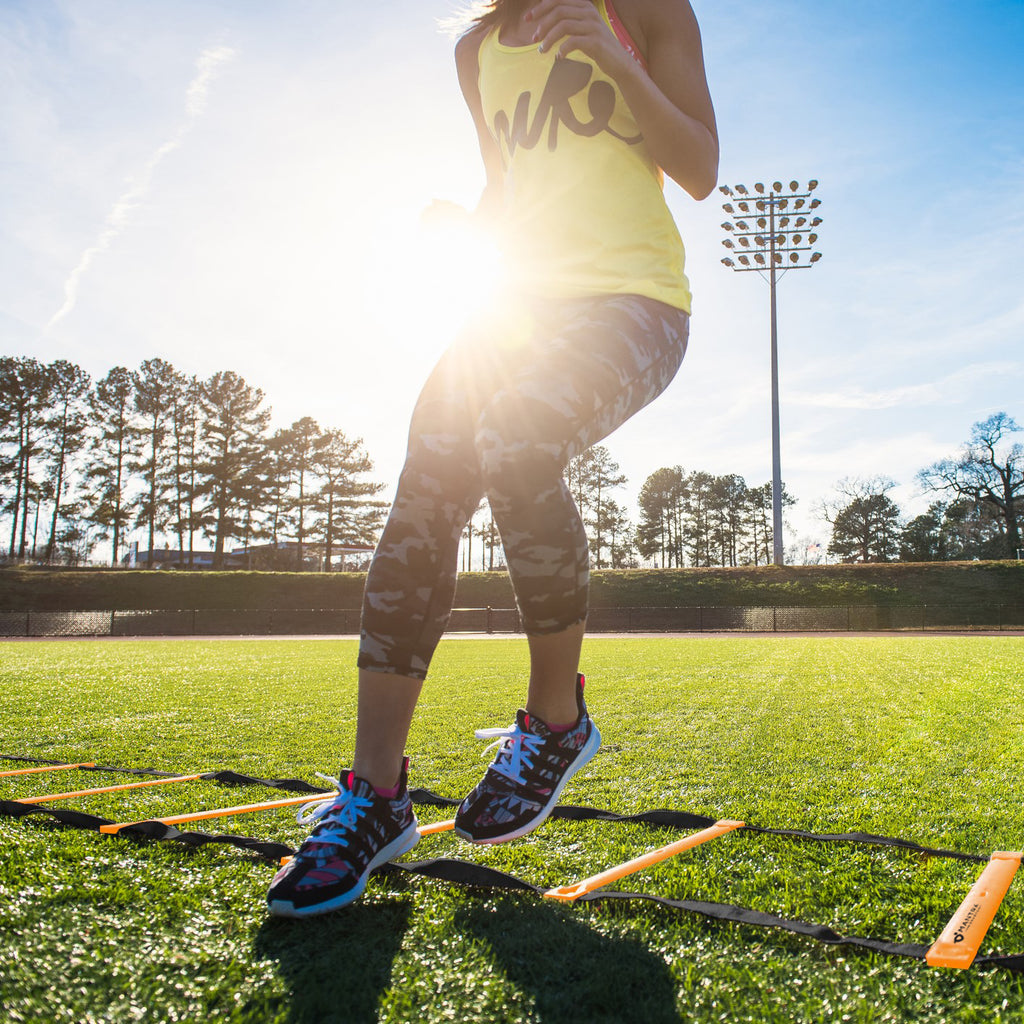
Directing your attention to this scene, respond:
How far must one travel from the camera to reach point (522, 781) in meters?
1.41

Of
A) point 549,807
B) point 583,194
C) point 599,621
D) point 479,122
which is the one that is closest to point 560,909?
point 549,807

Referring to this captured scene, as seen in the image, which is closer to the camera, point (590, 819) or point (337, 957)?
point (337, 957)

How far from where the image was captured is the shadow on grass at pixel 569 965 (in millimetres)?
923

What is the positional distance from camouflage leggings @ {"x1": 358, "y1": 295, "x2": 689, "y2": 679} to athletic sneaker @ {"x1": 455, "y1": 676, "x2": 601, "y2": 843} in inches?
8.5

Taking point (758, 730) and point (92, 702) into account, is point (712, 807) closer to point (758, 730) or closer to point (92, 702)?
point (758, 730)

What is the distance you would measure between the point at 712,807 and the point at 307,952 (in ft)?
4.52

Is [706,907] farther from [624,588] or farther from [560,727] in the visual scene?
[624,588]

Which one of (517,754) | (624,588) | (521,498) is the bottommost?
(517,754)

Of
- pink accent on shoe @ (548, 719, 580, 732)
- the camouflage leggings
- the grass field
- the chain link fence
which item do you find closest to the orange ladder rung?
the grass field

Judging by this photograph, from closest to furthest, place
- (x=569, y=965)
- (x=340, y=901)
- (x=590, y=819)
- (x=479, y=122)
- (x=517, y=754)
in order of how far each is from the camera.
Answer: (x=569, y=965) < (x=340, y=901) < (x=517, y=754) < (x=590, y=819) < (x=479, y=122)

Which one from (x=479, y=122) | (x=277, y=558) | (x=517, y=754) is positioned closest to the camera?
(x=517, y=754)

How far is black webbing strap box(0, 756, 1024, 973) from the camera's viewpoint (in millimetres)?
1091

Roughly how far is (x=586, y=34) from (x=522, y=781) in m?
1.45

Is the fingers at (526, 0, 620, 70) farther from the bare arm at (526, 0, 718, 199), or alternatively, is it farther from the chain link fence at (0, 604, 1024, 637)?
the chain link fence at (0, 604, 1024, 637)
